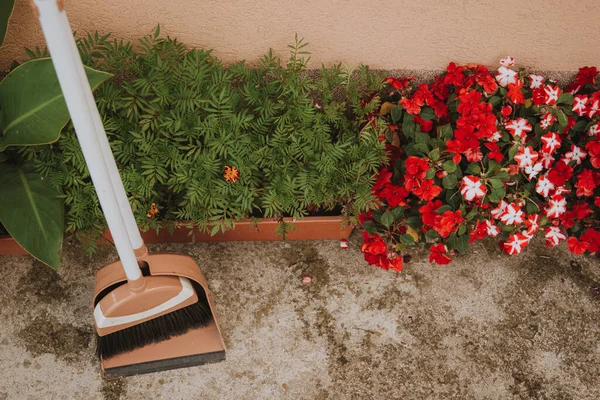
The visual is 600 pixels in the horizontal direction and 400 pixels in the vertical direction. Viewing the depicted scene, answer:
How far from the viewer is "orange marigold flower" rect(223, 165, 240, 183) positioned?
1.63 meters

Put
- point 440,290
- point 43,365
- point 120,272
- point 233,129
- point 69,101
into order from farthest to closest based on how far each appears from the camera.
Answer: point 440,290, point 43,365, point 233,129, point 120,272, point 69,101

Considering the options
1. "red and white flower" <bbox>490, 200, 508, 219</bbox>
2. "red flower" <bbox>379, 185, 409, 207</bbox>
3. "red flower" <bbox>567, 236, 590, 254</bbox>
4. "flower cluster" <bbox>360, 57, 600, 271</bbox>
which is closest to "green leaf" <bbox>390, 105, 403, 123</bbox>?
"flower cluster" <bbox>360, 57, 600, 271</bbox>

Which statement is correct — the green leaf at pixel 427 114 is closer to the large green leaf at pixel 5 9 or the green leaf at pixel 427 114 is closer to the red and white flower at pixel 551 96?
the red and white flower at pixel 551 96

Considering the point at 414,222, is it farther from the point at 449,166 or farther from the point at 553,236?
the point at 553,236

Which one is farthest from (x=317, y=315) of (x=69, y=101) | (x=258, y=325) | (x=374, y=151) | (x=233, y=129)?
(x=69, y=101)

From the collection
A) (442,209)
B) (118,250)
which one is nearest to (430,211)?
(442,209)

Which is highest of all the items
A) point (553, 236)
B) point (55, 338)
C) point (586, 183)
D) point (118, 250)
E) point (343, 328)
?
point (118, 250)

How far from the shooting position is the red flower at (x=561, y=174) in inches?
71.1

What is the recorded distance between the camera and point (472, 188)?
5.50 ft

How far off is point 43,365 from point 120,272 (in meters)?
0.63

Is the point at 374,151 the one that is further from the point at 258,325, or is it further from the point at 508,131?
the point at 258,325

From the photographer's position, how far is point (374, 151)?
172 centimetres

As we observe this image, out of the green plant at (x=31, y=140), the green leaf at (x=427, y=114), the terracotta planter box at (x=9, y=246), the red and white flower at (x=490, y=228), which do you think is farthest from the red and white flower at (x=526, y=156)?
the terracotta planter box at (x=9, y=246)

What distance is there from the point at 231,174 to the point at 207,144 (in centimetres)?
13
